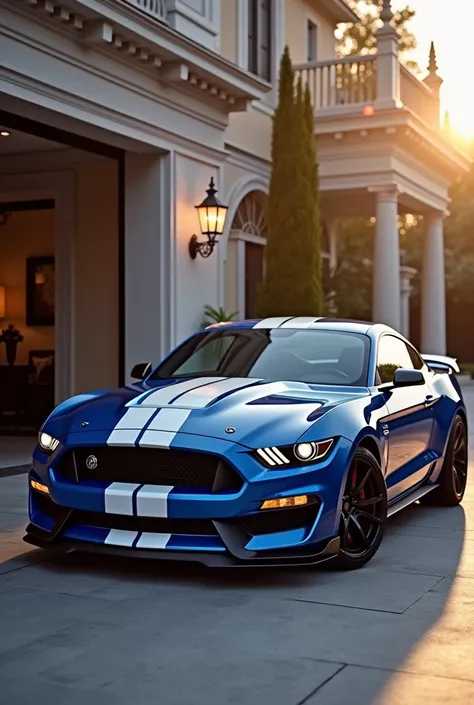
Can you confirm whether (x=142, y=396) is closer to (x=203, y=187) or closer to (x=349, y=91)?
(x=203, y=187)

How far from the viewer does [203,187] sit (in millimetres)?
13602

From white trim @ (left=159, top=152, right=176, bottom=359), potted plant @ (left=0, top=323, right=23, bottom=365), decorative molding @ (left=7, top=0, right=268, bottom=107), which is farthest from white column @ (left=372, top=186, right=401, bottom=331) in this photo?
white trim @ (left=159, top=152, right=176, bottom=359)

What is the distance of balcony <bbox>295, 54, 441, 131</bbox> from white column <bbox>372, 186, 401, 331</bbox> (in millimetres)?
1620

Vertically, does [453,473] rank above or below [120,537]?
below

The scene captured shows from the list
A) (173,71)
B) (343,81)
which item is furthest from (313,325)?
(343,81)

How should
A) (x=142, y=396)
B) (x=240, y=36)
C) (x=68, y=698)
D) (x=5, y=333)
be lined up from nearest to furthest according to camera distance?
(x=68, y=698) → (x=142, y=396) → (x=5, y=333) → (x=240, y=36)

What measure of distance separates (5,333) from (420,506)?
353 inches

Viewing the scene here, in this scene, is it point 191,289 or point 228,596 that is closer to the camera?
point 228,596

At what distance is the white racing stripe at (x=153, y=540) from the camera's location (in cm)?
520

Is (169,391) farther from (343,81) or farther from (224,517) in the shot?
(343,81)

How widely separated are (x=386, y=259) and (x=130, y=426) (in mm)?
14368

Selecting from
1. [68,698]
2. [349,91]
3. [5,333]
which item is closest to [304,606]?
[68,698]

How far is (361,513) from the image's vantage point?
225 inches

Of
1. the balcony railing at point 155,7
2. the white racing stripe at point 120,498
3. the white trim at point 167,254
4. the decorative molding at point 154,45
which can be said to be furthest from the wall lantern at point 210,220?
the white racing stripe at point 120,498
